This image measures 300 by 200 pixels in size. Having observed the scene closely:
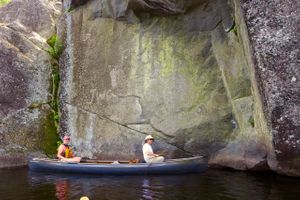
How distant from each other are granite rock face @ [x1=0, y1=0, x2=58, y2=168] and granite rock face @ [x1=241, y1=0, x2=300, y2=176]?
10.8m

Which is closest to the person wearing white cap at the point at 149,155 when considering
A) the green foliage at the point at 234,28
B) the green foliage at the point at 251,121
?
the green foliage at the point at 251,121

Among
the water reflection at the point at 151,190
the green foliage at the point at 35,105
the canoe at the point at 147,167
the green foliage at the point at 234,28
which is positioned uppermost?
the green foliage at the point at 234,28

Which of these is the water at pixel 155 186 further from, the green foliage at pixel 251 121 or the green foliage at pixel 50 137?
the green foliage at pixel 50 137

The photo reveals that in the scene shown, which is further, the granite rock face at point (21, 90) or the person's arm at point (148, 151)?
the granite rock face at point (21, 90)

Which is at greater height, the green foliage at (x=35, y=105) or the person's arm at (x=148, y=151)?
the green foliage at (x=35, y=105)

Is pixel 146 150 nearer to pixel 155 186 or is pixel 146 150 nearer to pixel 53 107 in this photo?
pixel 155 186

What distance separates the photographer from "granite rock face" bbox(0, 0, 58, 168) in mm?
20219

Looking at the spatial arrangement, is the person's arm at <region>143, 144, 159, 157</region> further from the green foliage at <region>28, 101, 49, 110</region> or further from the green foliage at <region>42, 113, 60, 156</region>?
the green foliage at <region>28, 101, 49, 110</region>

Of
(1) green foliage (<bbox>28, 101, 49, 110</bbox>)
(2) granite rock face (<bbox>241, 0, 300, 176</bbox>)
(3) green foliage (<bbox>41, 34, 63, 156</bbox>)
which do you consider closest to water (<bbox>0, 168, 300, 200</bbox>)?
(2) granite rock face (<bbox>241, 0, 300, 176</bbox>)

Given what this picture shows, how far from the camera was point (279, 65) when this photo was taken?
46.0 feet

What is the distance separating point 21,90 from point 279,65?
12073 mm

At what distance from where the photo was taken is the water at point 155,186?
43.9 feet

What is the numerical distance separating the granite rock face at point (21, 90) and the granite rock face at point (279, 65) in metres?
10.8

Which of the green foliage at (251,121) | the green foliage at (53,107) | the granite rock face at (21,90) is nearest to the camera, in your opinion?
the green foliage at (251,121)
